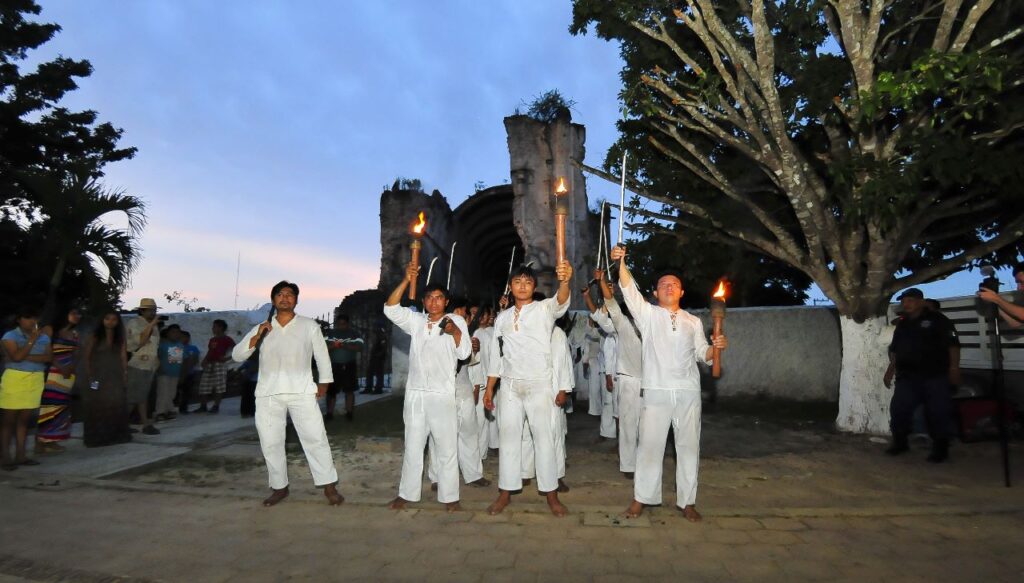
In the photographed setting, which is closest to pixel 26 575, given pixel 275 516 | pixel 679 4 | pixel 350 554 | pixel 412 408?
pixel 275 516

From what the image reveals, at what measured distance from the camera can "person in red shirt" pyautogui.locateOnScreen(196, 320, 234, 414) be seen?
1062cm

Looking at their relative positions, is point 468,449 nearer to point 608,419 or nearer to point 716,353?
point 716,353

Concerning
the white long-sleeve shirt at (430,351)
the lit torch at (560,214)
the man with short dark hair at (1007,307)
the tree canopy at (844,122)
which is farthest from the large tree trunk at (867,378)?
the white long-sleeve shirt at (430,351)

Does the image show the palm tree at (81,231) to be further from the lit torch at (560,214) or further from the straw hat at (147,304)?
the lit torch at (560,214)

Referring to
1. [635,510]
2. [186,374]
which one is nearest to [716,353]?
[635,510]

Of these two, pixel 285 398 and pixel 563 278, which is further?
pixel 285 398

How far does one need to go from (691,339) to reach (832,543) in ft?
5.39

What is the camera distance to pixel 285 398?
4902mm

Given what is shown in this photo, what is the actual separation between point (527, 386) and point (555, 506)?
93cm

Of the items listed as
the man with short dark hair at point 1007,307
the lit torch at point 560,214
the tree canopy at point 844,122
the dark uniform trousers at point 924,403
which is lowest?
the dark uniform trousers at point 924,403

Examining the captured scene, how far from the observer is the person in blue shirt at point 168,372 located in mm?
9383

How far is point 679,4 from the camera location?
8250 millimetres

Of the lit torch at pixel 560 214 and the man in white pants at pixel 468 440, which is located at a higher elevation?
the lit torch at pixel 560 214

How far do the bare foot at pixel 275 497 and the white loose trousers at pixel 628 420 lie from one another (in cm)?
310
